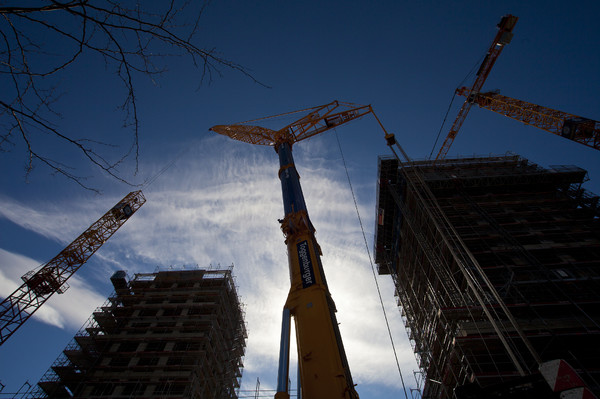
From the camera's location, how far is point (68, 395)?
23703mm

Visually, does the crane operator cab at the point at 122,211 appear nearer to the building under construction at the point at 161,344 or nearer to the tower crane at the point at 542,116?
the building under construction at the point at 161,344

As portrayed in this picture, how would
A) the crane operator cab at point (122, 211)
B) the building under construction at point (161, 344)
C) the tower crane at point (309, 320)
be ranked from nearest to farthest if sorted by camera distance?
the tower crane at point (309, 320)
the building under construction at point (161, 344)
the crane operator cab at point (122, 211)

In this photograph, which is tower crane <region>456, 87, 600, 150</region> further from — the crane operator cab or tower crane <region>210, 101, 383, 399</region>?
the crane operator cab

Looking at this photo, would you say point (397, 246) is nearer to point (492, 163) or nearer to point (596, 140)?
point (492, 163)

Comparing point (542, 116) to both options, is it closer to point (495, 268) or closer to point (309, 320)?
point (495, 268)

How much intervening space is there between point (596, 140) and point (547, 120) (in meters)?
6.26

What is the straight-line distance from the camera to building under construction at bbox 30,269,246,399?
2291 cm

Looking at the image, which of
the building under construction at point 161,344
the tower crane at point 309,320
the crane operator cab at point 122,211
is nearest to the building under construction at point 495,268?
the tower crane at point 309,320

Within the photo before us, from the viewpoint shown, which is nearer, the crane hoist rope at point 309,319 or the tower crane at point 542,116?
the crane hoist rope at point 309,319

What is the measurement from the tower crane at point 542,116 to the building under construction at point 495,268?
4.95m

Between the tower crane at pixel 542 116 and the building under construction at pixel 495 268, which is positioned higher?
the tower crane at pixel 542 116

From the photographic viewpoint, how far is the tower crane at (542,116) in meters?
24.9

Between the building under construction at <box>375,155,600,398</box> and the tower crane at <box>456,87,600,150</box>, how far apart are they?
495 cm

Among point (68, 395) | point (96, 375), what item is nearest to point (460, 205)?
point (96, 375)
